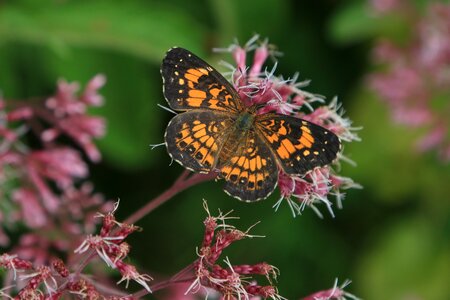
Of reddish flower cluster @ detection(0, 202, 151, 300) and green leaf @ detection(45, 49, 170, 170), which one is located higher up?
reddish flower cluster @ detection(0, 202, 151, 300)

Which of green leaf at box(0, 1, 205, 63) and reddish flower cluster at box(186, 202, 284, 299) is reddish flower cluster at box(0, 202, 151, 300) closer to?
reddish flower cluster at box(186, 202, 284, 299)

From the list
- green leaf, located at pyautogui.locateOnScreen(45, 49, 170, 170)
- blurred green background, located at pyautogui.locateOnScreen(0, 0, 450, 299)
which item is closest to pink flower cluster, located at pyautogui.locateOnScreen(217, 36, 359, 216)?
blurred green background, located at pyautogui.locateOnScreen(0, 0, 450, 299)

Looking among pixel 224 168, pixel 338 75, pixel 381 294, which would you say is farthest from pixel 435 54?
pixel 224 168

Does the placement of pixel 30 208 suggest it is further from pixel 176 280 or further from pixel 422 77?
pixel 422 77

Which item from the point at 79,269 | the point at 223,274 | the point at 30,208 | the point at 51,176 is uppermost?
the point at 223,274

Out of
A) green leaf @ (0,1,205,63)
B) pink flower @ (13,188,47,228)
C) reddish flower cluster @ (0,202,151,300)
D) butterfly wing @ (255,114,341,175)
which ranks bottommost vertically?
pink flower @ (13,188,47,228)

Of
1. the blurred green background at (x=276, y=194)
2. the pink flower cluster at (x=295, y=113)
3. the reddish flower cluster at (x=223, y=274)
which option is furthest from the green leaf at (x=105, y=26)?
the reddish flower cluster at (x=223, y=274)

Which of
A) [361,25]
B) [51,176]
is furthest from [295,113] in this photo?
[361,25]

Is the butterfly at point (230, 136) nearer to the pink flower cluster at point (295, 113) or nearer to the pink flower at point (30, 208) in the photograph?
the pink flower cluster at point (295, 113)
